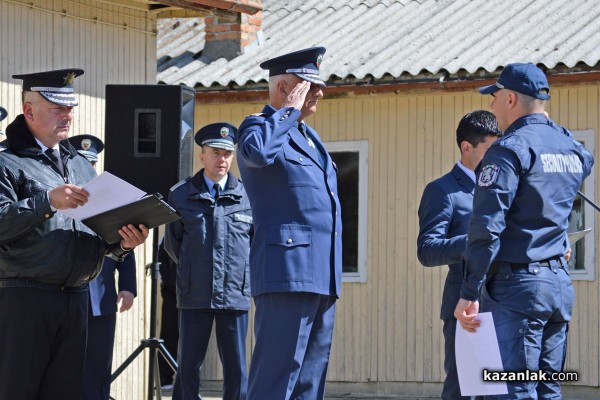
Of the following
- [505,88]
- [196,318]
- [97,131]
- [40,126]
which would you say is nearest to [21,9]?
[97,131]

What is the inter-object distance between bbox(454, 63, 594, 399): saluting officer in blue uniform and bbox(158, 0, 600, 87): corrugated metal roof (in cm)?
601

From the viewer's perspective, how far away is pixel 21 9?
10109mm

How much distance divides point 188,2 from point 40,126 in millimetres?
4676

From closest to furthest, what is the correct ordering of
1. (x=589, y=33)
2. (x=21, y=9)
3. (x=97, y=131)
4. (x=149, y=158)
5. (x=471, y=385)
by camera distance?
(x=471, y=385) → (x=149, y=158) → (x=21, y=9) → (x=97, y=131) → (x=589, y=33)

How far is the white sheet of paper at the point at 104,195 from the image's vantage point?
6148 millimetres

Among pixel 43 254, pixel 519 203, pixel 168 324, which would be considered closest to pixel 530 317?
pixel 519 203

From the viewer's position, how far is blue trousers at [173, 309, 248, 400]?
9.14m

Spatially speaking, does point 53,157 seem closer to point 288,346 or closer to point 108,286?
point 288,346

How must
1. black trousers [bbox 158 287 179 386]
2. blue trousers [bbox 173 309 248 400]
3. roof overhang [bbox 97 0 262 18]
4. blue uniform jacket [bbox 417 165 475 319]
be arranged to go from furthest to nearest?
black trousers [bbox 158 287 179 386] < roof overhang [bbox 97 0 262 18] < blue trousers [bbox 173 309 248 400] < blue uniform jacket [bbox 417 165 475 319]

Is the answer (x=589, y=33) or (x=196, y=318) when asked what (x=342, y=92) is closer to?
(x=589, y=33)

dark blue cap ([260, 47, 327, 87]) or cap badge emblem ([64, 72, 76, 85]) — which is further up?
dark blue cap ([260, 47, 327, 87])

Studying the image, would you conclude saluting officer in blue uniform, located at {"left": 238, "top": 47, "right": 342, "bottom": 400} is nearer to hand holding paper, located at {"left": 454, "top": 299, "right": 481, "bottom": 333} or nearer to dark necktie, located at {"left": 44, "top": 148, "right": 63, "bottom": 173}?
hand holding paper, located at {"left": 454, "top": 299, "right": 481, "bottom": 333}

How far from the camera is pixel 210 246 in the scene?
928 cm

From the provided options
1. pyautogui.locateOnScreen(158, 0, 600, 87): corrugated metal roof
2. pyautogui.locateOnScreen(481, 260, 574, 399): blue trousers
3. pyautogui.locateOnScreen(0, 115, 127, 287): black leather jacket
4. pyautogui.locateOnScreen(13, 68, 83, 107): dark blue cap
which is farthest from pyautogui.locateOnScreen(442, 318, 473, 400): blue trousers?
pyautogui.locateOnScreen(158, 0, 600, 87): corrugated metal roof
